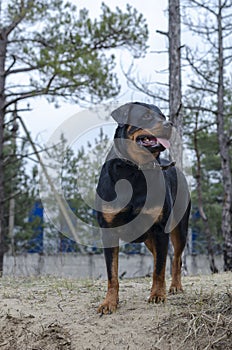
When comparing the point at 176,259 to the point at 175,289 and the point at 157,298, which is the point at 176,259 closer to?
the point at 175,289

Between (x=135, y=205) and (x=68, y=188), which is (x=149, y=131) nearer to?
(x=135, y=205)

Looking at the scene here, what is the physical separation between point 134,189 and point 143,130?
1.58ft

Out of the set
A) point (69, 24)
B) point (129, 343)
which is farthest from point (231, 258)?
point (129, 343)

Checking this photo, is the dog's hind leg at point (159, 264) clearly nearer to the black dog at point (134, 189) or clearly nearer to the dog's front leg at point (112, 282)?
the black dog at point (134, 189)

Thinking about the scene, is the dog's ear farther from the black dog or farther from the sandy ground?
the sandy ground

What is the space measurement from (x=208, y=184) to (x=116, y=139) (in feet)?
50.0

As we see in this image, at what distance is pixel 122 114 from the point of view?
15.1 ft

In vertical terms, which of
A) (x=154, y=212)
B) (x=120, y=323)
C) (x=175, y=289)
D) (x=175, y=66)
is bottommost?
(x=120, y=323)

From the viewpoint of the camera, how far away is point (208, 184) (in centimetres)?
1952

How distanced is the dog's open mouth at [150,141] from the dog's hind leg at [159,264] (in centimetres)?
78

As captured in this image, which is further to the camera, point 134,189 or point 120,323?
point 134,189

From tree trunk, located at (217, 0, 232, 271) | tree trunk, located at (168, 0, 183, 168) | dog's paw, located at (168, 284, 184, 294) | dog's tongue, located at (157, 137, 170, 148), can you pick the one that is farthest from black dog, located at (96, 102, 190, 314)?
tree trunk, located at (217, 0, 232, 271)

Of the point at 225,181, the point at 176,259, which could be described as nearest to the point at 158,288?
the point at 176,259

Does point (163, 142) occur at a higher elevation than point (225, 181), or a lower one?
lower
